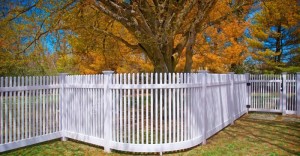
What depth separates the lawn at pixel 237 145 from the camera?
6.04m

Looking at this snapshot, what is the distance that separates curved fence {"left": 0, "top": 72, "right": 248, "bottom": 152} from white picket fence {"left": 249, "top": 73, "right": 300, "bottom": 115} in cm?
558

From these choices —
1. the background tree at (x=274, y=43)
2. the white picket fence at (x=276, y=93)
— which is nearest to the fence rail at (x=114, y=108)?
the white picket fence at (x=276, y=93)

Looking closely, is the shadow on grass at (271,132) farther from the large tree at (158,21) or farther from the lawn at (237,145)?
the large tree at (158,21)

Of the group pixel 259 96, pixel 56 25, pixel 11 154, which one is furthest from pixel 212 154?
pixel 259 96

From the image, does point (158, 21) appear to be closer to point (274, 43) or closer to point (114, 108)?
point (114, 108)

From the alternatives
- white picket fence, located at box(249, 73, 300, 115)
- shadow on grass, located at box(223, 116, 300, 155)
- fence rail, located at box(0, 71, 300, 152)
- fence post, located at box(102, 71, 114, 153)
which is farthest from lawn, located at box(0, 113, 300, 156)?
white picket fence, located at box(249, 73, 300, 115)

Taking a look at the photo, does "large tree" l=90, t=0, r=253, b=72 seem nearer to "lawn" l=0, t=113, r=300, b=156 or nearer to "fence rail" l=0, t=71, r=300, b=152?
"fence rail" l=0, t=71, r=300, b=152

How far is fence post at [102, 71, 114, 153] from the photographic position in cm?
604

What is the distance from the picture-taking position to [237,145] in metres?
6.60

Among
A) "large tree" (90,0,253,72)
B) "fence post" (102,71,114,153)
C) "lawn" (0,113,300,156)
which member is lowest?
"lawn" (0,113,300,156)

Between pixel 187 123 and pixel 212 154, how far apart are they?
2.98 ft

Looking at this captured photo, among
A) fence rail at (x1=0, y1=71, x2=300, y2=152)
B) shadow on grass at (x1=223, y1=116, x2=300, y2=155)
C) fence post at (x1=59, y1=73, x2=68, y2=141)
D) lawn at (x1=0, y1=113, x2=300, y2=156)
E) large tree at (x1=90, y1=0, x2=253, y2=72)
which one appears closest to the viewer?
fence rail at (x1=0, y1=71, x2=300, y2=152)

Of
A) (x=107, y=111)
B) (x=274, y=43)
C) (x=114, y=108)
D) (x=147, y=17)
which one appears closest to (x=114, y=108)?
(x=114, y=108)

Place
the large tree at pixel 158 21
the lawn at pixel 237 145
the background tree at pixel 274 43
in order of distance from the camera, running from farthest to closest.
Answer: the background tree at pixel 274 43 < the large tree at pixel 158 21 < the lawn at pixel 237 145
